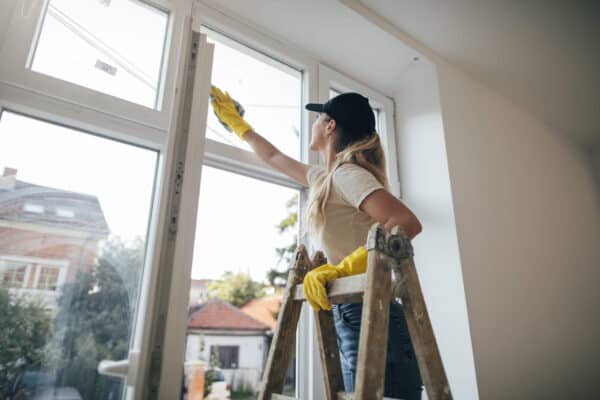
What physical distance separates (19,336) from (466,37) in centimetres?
233

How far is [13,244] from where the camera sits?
1.07 m

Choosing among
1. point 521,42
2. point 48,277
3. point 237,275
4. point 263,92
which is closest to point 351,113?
point 263,92

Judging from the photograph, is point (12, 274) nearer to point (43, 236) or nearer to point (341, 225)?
point (43, 236)

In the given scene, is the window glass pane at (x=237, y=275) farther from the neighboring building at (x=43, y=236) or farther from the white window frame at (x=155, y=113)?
the neighboring building at (x=43, y=236)

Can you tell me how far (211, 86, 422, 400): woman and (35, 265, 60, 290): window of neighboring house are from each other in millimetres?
731

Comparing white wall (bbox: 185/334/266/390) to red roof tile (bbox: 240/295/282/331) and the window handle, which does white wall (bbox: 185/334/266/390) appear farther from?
the window handle

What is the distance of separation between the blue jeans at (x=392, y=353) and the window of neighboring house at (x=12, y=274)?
91 centimetres

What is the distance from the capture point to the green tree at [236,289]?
4.78ft

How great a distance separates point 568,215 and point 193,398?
8.97 feet

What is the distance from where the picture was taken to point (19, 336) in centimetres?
103

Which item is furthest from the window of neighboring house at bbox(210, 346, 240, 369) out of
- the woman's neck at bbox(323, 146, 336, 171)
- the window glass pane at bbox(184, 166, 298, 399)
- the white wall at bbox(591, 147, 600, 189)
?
the white wall at bbox(591, 147, 600, 189)

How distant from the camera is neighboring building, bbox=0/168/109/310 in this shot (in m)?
1.07

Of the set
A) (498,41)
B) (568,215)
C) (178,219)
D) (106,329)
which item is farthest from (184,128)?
(568,215)

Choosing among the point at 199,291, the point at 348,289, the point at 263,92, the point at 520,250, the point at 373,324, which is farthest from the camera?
the point at 520,250
